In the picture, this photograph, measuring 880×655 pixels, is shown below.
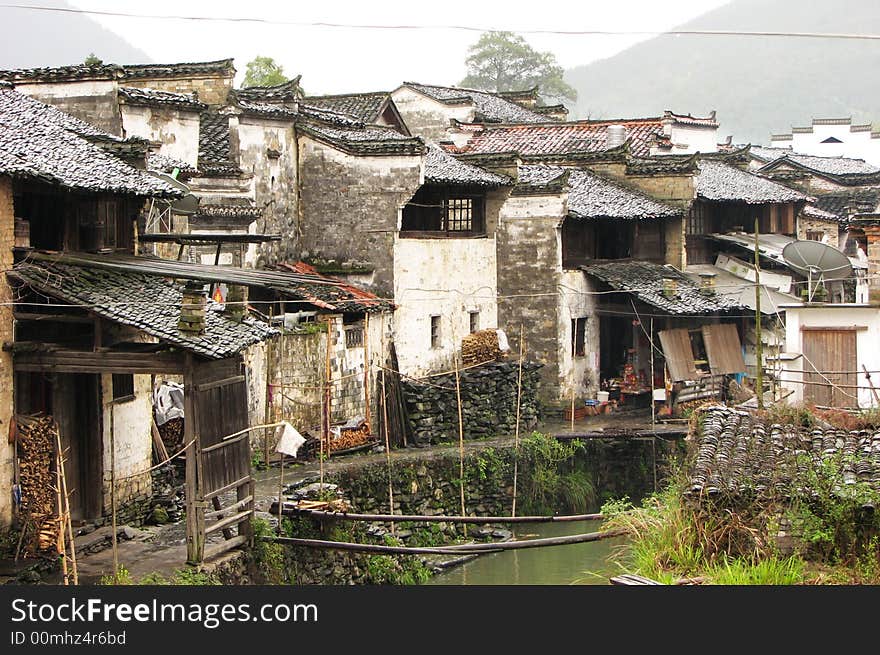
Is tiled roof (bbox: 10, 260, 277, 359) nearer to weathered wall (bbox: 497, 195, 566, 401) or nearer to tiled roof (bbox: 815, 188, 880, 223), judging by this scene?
weathered wall (bbox: 497, 195, 566, 401)

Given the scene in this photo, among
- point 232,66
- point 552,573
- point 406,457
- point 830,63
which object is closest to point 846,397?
point 552,573

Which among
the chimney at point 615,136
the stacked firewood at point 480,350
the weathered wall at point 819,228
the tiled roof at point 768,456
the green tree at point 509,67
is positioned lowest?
the tiled roof at point 768,456

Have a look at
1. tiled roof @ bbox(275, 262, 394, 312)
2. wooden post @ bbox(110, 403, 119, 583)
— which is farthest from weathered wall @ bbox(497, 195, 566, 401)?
wooden post @ bbox(110, 403, 119, 583)

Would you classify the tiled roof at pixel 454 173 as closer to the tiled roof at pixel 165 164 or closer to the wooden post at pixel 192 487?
the tiled roof at pixel 165 164

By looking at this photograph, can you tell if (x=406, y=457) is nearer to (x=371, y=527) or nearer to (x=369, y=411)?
(x=369, y=411)

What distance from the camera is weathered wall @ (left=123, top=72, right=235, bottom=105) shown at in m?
29.6

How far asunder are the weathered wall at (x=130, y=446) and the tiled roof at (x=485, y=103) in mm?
25906

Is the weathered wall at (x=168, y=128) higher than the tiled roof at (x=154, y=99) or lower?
lower

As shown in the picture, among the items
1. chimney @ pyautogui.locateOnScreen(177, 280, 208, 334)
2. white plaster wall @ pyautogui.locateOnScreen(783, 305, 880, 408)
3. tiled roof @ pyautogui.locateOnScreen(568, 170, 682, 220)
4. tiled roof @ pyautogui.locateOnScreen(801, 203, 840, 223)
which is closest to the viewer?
chimney @ pyautogui.locateOnScreen(177, 280, 208, 334)

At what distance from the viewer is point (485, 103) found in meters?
49.1

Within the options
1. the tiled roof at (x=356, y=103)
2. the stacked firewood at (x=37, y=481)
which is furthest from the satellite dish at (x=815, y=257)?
the stacked firewood at (x=37, y=481)

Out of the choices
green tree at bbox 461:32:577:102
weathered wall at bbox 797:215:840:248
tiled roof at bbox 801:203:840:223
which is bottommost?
weathered wall at bbox 797:215:840:248

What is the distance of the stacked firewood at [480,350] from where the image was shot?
3072cm

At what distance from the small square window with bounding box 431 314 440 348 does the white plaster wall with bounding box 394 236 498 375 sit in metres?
0.12
